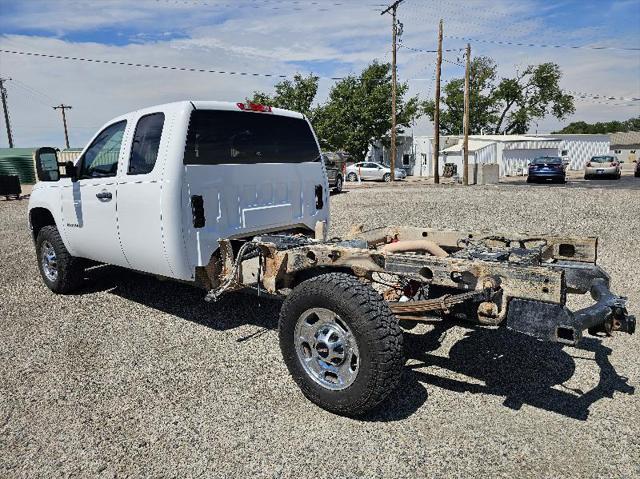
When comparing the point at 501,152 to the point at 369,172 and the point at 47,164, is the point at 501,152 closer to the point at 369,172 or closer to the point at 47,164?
the point at 369,172

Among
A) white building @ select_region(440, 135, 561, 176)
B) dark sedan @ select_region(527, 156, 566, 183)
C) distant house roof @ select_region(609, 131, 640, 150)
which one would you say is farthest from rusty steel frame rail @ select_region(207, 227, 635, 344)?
distant house roof @ select_region(609, 131, 640, 150)

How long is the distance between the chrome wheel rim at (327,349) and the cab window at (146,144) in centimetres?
208

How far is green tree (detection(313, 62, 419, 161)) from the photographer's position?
4728 cm

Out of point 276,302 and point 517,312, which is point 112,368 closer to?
point 276,302

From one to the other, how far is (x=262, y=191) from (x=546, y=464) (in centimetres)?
321

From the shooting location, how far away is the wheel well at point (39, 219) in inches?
255

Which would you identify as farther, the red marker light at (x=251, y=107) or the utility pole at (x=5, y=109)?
the utility pole at (x=5, y=109)

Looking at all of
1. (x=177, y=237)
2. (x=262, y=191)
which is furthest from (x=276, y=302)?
(x=177, y=237)

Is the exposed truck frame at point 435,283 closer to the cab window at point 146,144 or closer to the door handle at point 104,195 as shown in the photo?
the cab window at point 146,144

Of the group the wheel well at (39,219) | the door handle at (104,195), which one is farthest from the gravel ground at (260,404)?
the door handle at (104,195)

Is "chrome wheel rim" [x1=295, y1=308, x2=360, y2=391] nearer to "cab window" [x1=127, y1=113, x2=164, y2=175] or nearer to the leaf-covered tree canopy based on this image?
"cab window" [x1=127, y1=113, x2=164, y2=175]

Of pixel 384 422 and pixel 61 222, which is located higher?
pixel 61 222

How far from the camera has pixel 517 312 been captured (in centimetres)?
294

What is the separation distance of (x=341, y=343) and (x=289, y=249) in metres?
0.92
